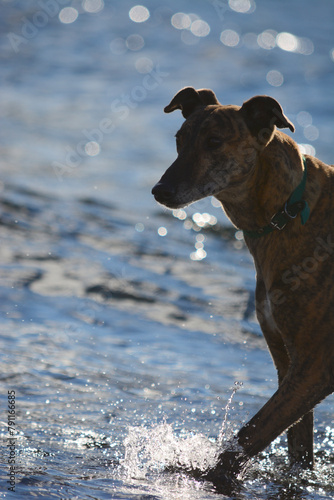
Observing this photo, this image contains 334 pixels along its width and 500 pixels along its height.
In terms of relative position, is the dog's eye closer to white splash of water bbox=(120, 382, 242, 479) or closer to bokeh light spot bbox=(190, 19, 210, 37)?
white splash of water bbox=(120, 382, 242, 479)

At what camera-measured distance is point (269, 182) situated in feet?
12.9

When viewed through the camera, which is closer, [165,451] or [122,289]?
[165,451]

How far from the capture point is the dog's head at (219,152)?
3943mm

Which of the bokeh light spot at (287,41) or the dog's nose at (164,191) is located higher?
the bokeh light spot at (287,41)

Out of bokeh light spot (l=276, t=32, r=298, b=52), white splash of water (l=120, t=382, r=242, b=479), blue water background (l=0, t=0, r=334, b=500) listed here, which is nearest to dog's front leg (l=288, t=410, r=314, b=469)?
blue water background (l=0, t=0, r=334, b=500)

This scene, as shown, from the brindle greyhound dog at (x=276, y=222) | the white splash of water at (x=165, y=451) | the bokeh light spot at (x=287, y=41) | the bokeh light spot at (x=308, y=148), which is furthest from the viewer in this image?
the bokeh light spot at (x=287, y=41)

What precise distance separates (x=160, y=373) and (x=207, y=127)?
6.76 feet

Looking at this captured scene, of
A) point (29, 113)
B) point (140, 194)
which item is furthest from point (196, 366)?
point (29, 113)

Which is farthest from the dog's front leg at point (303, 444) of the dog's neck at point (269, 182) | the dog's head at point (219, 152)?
the dog's head at point (219, 152)

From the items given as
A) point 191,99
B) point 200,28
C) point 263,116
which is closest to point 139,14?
point 200,28

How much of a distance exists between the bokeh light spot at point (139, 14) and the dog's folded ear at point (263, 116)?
53.3 ft

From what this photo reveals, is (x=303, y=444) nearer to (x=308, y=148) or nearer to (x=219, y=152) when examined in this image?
(x=219, y=152)

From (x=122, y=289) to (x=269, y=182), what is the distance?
323cm

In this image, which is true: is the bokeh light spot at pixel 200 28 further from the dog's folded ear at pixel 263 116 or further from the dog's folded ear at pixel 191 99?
the dog's folded ear at pixel 263 116
